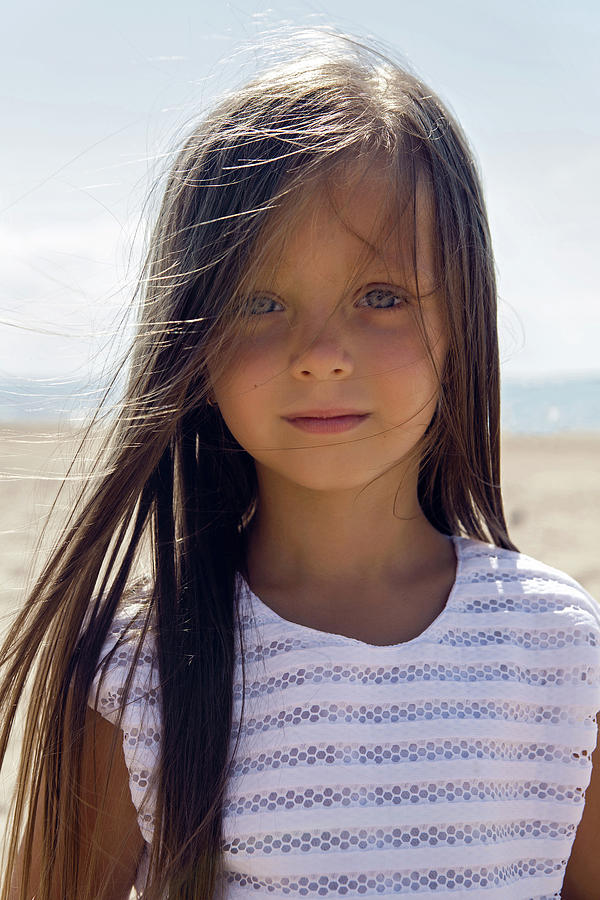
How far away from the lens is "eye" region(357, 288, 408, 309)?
1.38 metres

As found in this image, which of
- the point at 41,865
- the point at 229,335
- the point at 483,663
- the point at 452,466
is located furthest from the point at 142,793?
the point at 452,466

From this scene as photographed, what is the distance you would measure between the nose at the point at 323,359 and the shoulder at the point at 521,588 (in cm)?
44

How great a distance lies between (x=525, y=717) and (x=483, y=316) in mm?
623

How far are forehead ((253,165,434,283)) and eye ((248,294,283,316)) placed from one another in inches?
1.2

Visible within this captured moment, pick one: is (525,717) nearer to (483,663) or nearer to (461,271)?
(483,663)

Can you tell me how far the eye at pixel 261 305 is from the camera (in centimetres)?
137

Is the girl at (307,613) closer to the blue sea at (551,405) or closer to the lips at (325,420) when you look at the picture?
the lips at (325,420)

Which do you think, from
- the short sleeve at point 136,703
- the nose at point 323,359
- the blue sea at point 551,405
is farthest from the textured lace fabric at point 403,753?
the blue sea at point 551,405

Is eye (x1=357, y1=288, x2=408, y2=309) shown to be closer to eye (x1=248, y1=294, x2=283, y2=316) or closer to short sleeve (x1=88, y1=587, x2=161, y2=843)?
eye (x1=248, y1=294, x2=283, y2=316)

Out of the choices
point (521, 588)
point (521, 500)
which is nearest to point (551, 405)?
point (521, 500)

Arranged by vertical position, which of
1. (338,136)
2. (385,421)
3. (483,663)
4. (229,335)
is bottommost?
(483,663)

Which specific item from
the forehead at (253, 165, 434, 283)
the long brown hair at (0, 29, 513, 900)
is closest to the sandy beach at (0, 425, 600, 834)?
the long brown hair at (0, 29, 513, 900)

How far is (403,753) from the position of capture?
1.36m

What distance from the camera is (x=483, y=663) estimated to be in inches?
57.2
